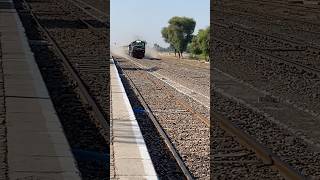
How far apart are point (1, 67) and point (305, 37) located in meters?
13.0

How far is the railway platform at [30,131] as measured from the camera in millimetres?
5836

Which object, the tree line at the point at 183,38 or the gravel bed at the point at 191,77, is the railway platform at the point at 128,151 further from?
the tree line at the point at 183,38

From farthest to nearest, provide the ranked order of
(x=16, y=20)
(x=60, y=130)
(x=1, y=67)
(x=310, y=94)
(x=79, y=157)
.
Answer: (x=16, y=20)
(x=1, y=67)
(x=310, y=94)
(x=60, y=130)
(x=79, y=157)

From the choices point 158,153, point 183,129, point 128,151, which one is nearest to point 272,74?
point 183,129

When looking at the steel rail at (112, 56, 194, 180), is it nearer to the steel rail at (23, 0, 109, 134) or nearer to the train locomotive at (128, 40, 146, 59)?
the steel rail at (23, 0, 109, 134)

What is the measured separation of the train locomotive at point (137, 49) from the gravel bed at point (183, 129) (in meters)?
32.7

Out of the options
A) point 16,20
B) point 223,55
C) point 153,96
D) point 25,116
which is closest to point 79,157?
point 25,116

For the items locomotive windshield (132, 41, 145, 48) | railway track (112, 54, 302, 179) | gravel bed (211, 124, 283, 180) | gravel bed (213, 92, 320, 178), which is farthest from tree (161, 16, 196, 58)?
gravel bed (211, 124, 283, 180)

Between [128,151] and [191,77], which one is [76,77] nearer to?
[128,151]

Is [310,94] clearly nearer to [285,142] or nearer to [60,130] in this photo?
[285,142]

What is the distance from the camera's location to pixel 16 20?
24016mm

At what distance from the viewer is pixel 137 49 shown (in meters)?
49.2

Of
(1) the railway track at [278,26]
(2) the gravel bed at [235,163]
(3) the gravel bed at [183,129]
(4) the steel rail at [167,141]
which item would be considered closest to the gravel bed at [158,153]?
(4) the steel rail at [167,141]

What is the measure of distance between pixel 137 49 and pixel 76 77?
36231 mm
